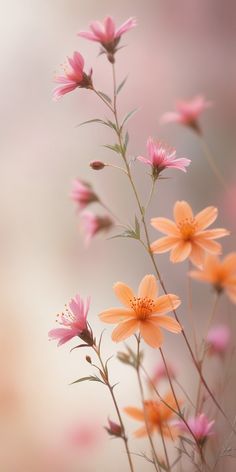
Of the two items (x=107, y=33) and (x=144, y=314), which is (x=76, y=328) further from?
(x=107, y=33)

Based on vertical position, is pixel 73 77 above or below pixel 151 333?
above

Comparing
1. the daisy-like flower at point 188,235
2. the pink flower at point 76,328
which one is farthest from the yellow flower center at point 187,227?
the pink flower at point 76,328

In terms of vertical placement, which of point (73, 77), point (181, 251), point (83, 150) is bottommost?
point (181, 251)

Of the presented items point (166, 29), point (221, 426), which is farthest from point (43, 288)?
point (166, 29)

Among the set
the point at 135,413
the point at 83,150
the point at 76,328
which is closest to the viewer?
the point at 76,328

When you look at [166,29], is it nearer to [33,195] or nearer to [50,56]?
[50,56]

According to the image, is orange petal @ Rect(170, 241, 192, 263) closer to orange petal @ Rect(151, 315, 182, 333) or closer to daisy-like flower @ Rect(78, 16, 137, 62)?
orange petal @ Rect(151, 315, 182, 333)

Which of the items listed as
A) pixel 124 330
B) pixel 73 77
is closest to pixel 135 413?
pixel 124 330
